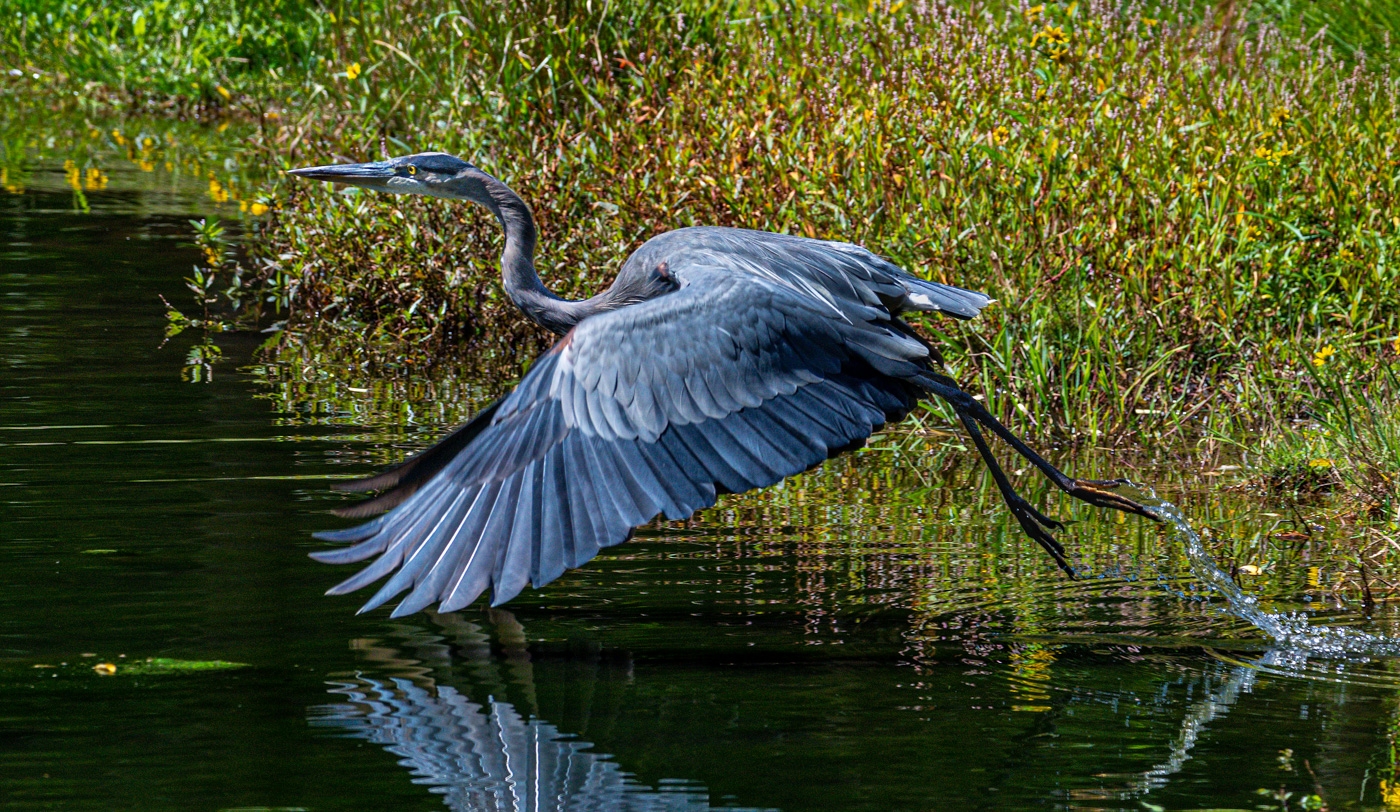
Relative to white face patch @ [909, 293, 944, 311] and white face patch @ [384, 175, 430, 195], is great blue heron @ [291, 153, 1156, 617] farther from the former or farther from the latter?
white face patch @ [384, 175, 430, 195]

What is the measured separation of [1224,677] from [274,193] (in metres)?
6.04

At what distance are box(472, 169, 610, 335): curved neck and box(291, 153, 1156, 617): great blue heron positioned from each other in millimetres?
590

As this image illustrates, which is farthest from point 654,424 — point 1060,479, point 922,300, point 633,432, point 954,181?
point 954,181

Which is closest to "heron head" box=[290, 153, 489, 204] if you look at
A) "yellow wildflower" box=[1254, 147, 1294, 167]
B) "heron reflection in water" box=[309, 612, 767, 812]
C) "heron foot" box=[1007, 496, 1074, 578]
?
"heron foot" box=[1007, 496, 1074, 578]

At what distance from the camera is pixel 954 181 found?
754 cm

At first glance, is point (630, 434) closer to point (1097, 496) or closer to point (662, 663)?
point (662, 663)

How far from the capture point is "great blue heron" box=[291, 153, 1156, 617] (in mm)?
4570

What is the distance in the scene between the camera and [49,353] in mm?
8297

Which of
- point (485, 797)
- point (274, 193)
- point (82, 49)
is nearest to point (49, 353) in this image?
point (274, 193)

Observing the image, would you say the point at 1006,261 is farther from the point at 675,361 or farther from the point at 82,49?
the point at 82,49

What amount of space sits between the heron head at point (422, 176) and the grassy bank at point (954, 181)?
1.64 m

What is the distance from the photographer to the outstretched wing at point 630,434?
179 inches

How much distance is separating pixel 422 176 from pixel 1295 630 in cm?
325

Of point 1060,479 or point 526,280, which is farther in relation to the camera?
point 526,280
